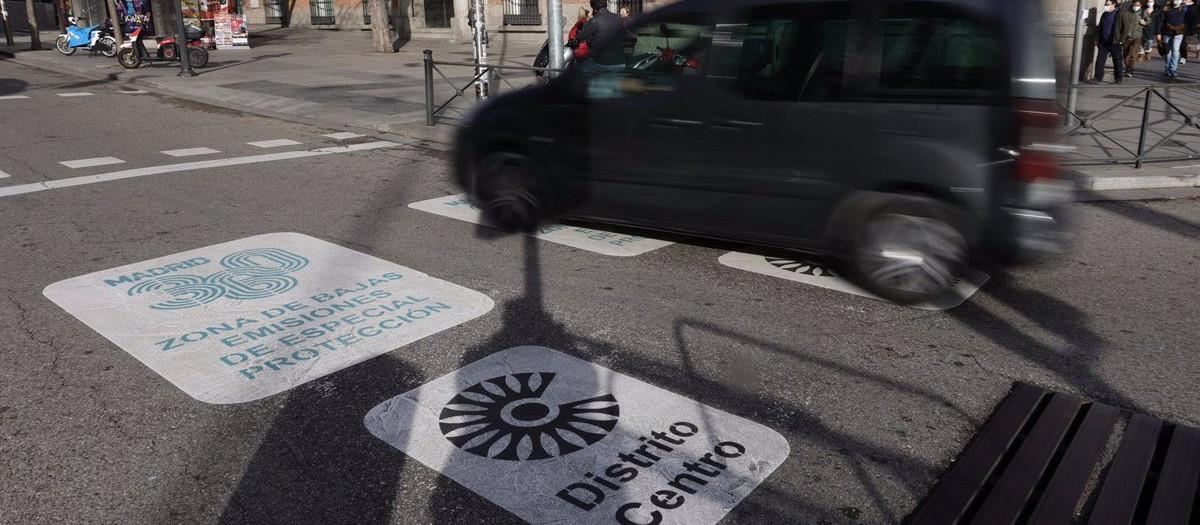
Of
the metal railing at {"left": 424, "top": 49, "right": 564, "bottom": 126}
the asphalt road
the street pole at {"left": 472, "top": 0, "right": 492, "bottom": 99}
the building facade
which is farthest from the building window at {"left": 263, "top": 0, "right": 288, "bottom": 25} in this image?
the asphalt road

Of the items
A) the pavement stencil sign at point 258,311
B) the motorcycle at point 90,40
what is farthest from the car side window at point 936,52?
the motorcycle at point 90,40

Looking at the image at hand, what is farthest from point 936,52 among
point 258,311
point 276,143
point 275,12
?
point 275,12

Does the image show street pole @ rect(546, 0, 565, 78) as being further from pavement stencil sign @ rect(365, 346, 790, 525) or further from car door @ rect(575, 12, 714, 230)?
pavement stencil sign @ rect(365, 346, 790, 525)

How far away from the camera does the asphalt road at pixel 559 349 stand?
325cm

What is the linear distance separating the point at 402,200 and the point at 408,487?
5105 mm

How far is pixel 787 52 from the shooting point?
5453 mm

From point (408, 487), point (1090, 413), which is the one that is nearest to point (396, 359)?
point (408, 487)

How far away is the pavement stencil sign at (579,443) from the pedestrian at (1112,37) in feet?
56.8

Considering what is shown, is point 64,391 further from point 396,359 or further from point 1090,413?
point 1090,413

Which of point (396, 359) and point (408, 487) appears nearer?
point (408, 487)

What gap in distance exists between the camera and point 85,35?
2459 cm

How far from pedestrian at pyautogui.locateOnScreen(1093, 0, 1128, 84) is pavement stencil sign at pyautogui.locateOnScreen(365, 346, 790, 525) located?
1732 centimetres

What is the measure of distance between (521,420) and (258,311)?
6.85 feet

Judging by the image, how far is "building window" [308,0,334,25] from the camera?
37312 millimetres
